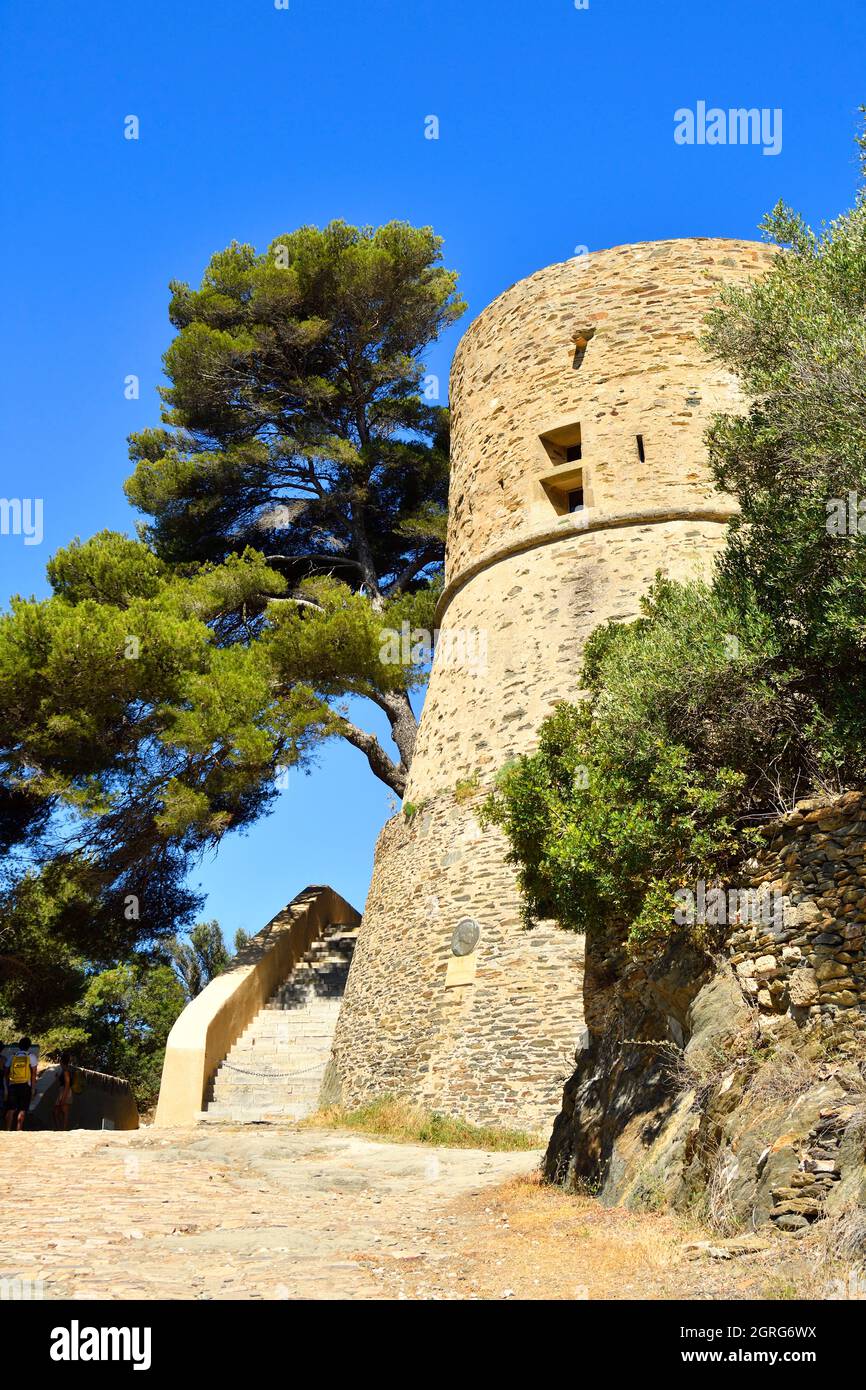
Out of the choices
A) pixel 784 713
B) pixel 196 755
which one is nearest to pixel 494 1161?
pixel 784 713

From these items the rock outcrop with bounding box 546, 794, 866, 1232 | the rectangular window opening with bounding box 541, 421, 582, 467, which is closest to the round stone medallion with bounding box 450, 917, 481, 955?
the rock outcrop with bounding box 546, 794, 866, 1232

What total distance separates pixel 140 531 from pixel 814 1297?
61.2 feet

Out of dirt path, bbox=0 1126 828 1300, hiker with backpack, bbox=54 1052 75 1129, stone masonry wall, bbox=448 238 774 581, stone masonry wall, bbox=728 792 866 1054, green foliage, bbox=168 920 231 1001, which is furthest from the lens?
green foliage, bbox=168 920 231 1001

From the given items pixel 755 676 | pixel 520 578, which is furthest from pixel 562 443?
pixel 755 676

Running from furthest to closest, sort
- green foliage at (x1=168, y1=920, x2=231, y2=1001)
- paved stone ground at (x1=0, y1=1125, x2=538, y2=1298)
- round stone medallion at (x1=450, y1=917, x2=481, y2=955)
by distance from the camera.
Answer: green foliage at (x1=168, y1=920, x2=231, y2=1001), round stone medallion at (x1=450, y1=917, x2=481, y2=955), paved stone ground at (x1=0, y1=1125, x2=538, y2=1298)

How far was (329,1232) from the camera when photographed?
552 cm

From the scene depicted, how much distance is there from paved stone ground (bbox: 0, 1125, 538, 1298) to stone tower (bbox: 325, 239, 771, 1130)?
1.54m

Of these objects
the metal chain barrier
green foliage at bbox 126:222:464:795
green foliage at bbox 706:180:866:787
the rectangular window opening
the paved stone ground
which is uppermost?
green foliage at bbox 126:222:464:795

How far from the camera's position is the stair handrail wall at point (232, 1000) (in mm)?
12617

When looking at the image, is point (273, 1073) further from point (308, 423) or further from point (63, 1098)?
point (308, 423)

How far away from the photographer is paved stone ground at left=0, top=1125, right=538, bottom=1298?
4250mm

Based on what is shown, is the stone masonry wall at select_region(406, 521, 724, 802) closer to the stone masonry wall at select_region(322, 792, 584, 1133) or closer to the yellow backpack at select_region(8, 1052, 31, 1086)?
the stone masonry wall at select_region(322, 792, 584, 1133)
